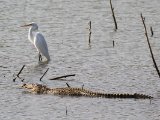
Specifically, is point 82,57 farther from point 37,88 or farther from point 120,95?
point 120,95

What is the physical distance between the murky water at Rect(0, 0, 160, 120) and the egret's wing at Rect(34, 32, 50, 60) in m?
0.29

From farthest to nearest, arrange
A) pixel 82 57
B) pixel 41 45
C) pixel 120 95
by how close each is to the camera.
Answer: pixel 41 45 < pixel 82 57 < pixel 120 95

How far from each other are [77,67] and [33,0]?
9.25m

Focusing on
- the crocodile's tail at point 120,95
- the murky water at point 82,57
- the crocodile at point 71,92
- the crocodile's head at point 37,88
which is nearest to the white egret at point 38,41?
the murky water at point 82,57

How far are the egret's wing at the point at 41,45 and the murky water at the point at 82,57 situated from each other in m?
0.29

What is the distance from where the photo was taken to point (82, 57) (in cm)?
1925

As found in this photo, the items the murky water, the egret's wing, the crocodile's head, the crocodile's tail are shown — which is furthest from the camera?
the egret's wing


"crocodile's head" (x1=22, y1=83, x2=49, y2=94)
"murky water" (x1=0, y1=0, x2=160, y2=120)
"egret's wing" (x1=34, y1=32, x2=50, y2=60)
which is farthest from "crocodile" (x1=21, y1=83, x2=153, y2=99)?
"egret's wing" (x1=34, y1=32, x2=50, y2=60)

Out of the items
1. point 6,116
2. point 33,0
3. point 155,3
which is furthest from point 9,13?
point 6,116

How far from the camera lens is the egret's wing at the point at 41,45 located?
19.3 m

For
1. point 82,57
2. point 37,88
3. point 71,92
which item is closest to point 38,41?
point 82,57

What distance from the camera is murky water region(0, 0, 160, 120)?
14.1m

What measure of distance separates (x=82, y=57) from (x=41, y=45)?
4.06ft

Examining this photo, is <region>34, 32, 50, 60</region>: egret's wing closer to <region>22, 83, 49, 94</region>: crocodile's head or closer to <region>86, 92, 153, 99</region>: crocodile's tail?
<region>22, 83, 49, 94</region>: crocodile's head
